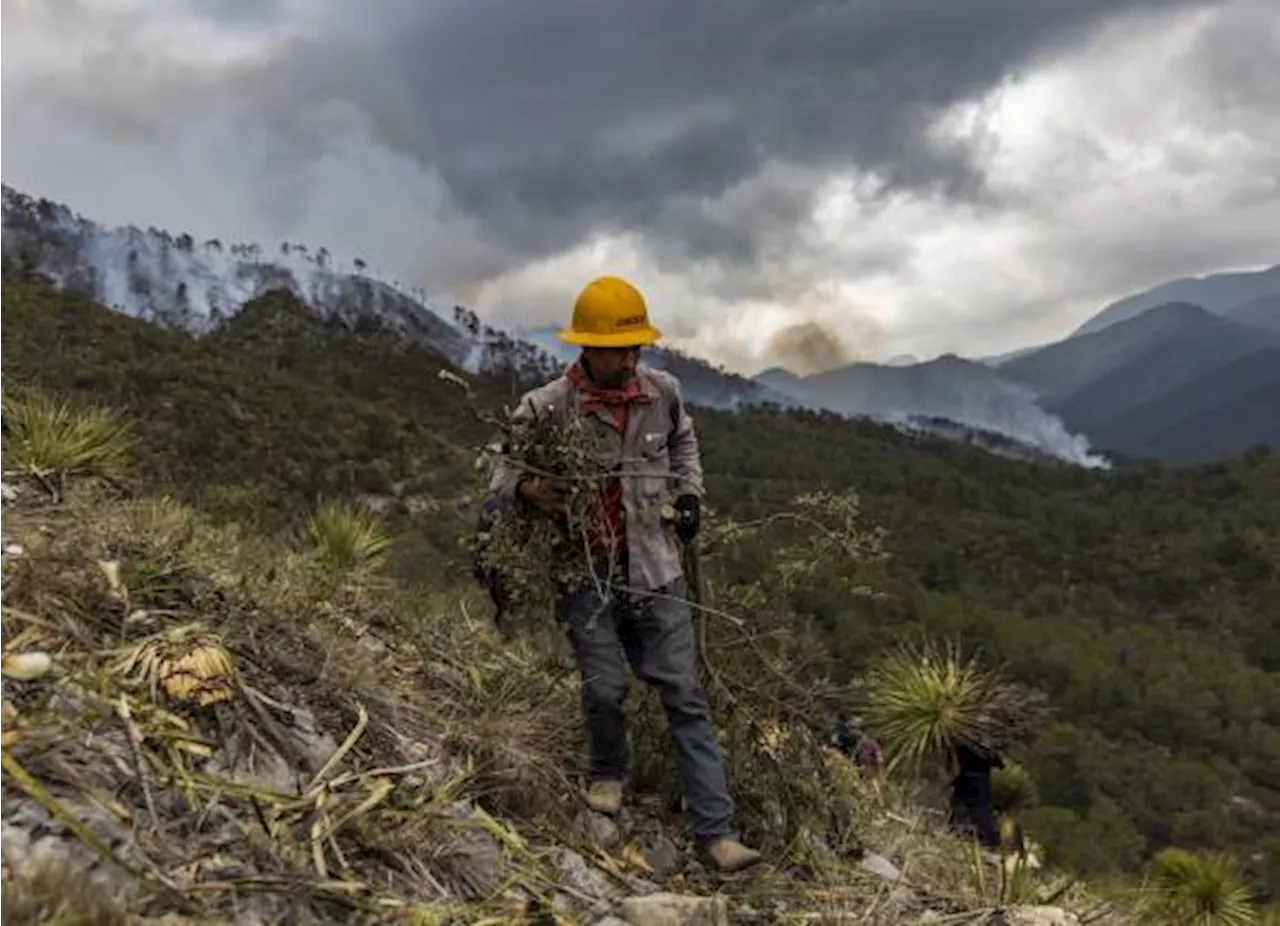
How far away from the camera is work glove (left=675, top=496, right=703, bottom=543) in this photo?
14.9 ft

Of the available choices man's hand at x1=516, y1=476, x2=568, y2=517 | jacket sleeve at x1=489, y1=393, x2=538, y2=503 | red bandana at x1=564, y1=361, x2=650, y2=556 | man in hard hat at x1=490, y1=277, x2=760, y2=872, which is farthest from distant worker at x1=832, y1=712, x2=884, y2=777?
jacket sleeve at x1=489, y1=393, x2=538, y2=503

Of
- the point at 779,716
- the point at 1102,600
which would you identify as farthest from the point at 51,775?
the point at 1102,600

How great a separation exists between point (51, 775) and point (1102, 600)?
6567 cm

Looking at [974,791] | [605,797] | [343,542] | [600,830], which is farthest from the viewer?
[974,791]

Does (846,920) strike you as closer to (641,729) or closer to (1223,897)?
(641,729)

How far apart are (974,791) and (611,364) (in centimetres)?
413

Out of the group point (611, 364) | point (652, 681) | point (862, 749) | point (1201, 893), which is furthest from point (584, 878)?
point (1201, 893)

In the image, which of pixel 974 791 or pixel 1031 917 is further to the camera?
pixel 974 791

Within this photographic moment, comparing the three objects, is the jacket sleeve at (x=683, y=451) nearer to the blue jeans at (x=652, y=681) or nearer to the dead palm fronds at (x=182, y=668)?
the blue jeans at (x=652, y=681)

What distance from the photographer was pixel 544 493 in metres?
4.49

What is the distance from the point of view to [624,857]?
4.25 metres

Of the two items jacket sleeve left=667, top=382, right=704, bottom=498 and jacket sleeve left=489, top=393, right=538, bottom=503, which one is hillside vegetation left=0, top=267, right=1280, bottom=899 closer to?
jacket sleeve left=489, top=393, right=538, bottom=503

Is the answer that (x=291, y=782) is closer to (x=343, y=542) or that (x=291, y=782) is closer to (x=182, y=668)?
(x=182, y=668)

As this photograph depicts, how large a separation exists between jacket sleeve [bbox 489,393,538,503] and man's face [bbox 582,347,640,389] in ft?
0.84
